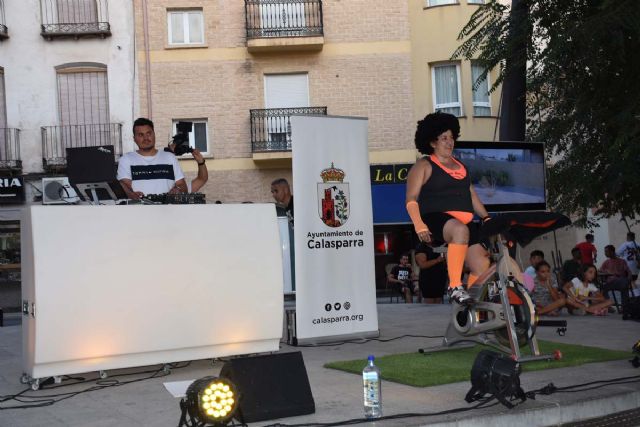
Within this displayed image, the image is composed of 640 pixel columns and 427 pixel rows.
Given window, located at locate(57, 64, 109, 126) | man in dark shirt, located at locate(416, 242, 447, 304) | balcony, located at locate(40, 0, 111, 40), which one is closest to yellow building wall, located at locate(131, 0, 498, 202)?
balcony, located at locate(40, 0, 111, 40)

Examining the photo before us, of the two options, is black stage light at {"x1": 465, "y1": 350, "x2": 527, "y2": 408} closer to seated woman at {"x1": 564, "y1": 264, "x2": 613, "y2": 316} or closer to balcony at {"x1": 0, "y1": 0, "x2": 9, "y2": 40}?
seated woman at {"x1": 564, "y1": 264, "x2": 613, "y2": 316}

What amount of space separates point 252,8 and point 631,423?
23000 mm

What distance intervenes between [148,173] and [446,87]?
1975cm

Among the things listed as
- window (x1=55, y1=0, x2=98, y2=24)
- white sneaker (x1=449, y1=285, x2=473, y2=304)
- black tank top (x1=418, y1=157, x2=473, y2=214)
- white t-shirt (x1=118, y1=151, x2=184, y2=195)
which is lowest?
white sneaker (x1=449, y1=285, x2=473, y2=304)

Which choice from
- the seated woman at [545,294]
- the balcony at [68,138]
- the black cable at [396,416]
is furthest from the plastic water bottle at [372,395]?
the balcony at [68,138]

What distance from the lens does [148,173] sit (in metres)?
9.20

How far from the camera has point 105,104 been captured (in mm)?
26828

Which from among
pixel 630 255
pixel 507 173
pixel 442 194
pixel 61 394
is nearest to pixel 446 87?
pixel 630 255

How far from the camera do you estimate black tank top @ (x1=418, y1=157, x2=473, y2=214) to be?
8.12 m

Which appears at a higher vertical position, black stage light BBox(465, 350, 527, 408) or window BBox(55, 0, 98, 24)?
window BBox(55, 0, 98, 24)

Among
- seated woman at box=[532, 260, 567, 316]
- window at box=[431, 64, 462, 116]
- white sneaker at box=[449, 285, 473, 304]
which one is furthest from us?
window at box=[431, 64, 462, 116]

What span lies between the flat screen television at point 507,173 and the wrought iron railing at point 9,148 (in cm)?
1862

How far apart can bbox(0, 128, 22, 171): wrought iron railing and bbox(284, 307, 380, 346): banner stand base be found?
60.1 ft

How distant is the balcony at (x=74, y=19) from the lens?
26.6 metres
